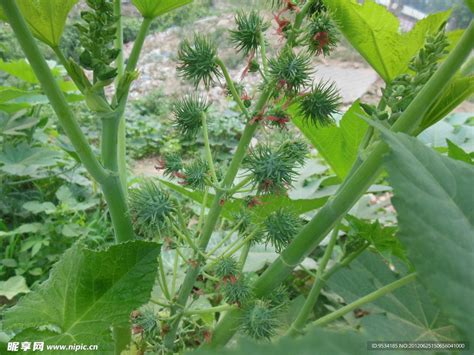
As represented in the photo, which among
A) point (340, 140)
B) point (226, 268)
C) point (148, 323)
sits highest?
point (340, 140)

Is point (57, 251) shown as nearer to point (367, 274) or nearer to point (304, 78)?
point (367, 274)

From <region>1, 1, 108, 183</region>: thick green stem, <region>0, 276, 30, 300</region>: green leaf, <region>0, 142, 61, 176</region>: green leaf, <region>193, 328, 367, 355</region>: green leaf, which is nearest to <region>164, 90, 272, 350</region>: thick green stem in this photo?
<region>1, 1, 108, 183</region>: thick green stem

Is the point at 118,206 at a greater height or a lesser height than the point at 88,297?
greater

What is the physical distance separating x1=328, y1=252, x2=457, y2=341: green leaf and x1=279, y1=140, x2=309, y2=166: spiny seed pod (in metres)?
0.36

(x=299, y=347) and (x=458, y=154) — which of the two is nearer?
(x=299, y=347)

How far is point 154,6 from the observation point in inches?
24.2

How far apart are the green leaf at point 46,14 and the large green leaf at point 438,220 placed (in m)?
0.43

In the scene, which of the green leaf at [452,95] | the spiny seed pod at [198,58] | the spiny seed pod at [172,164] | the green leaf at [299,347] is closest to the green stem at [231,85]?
the spiny seed pod at [198,58]

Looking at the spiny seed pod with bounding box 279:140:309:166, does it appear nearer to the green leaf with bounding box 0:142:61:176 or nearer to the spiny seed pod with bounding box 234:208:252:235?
the spiny seed pod with bounding box 234:208:252:235

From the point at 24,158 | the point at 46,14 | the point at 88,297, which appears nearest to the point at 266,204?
the point at 88,297

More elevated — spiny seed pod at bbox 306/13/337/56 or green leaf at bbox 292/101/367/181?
spiny seed pod at bbox 306/13/337/56

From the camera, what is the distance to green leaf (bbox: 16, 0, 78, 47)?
56 cm

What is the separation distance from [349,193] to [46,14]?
0.44m

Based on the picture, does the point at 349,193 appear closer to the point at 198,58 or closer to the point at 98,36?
the point at 198,58
